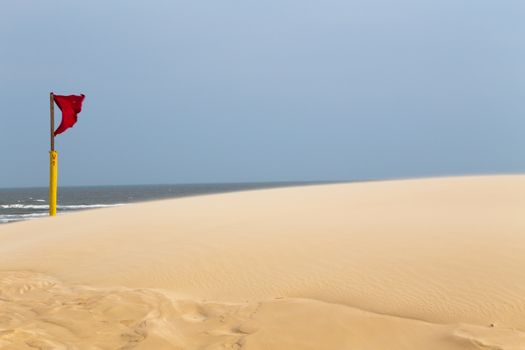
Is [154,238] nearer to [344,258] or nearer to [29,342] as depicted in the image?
[344,258]

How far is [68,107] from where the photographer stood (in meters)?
10.6

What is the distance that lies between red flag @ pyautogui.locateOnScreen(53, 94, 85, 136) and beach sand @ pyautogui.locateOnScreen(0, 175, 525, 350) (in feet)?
16.7

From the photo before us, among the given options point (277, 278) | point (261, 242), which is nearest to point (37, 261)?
point (261, 242)

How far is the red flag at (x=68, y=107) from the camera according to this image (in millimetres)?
10523

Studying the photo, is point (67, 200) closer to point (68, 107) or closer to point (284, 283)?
point (68, 107)

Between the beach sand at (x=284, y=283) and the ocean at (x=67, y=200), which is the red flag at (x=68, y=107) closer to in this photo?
the beach sand at (x=284, y=283)

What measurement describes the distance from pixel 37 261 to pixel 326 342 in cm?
382

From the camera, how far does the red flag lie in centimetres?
1052

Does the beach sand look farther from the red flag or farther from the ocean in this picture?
the ocean

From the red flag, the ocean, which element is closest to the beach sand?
the red flag

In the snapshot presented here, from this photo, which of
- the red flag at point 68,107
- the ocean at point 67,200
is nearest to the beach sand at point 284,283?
the red flag at point 68,107

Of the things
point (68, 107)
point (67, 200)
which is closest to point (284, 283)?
point (68, 107)

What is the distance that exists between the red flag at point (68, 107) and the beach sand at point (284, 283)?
5080 mm

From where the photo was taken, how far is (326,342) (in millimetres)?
2420
